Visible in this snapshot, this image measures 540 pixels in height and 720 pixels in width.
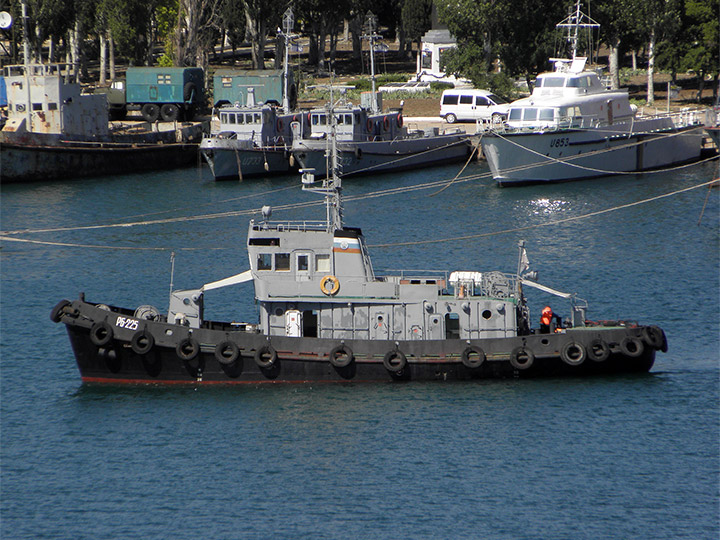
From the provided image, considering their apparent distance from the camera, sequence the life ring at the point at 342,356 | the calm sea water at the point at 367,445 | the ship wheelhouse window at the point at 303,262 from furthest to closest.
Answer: the ship wheelhouse window at the point at 303,262 → the life ring at the point at 342,356 → the calm sea water at the point at 367,445

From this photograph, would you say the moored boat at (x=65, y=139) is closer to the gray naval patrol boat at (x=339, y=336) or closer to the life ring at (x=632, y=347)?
the gray naval patrol boat at (x=339, y=336)

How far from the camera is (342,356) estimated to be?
26.8 m

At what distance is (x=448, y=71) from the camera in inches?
3098

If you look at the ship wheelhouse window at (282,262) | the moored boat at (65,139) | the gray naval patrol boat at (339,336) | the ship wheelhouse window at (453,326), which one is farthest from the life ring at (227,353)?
the moored boat at (65,139)

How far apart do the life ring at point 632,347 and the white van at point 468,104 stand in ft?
153

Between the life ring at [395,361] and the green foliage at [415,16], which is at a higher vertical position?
the green foliage at [415,16]

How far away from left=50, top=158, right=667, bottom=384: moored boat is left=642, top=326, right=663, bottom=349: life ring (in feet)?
0.12

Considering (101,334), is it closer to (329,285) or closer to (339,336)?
(329,285)

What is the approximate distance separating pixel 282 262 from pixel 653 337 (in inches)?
392

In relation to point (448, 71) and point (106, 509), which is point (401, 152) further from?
point (106, 509)

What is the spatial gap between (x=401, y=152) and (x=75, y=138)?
21.2 metres

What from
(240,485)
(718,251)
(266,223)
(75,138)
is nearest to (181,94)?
(75,138)

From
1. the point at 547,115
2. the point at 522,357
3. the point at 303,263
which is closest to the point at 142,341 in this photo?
the point at 303,263

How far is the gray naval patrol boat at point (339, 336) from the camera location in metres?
27.0
